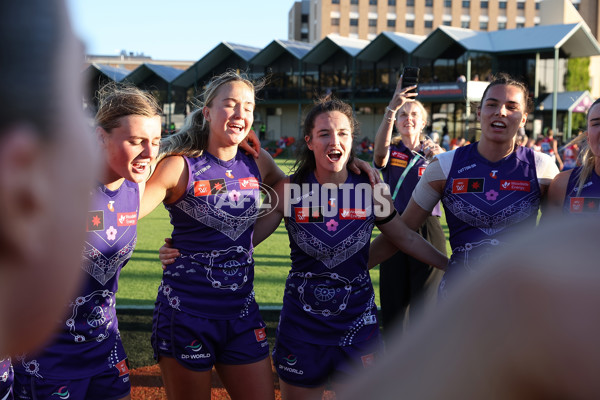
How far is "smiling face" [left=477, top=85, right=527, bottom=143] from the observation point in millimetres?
3625

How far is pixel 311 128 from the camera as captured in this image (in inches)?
149

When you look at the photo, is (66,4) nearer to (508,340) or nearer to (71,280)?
(71,280)

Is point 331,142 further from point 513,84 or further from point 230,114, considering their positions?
point 513,84

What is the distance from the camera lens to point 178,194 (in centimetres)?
353

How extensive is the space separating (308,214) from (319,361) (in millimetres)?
871

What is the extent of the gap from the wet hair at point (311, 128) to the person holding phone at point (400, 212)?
1.06 m

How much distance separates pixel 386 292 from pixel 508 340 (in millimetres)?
4756

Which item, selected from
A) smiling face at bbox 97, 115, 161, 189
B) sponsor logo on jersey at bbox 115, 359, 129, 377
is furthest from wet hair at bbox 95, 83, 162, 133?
sponsor logo on jersey at bbox 115, 359, 129, 377

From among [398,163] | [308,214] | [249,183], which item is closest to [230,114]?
[249,183]

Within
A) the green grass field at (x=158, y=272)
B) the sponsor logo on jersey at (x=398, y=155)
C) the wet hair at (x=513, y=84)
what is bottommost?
the green grass field at (x=158, y=272)

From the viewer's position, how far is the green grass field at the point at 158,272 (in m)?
7.12

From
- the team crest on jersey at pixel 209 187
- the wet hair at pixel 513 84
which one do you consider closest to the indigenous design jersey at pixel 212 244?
the team crest on jersey at pixel 209 187

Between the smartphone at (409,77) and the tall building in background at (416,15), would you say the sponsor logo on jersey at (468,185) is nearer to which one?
the smartphone at (409,77)

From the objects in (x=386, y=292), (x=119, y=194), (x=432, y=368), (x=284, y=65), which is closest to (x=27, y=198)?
(x=432, y=368)
